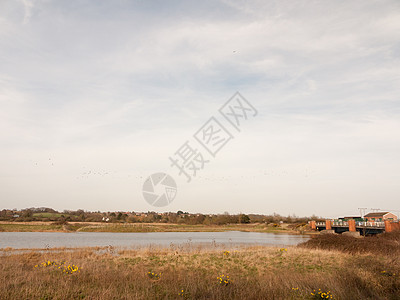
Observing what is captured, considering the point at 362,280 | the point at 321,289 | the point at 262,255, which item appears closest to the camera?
the point at 321,289

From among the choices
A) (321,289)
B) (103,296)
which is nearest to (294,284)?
(321,289)

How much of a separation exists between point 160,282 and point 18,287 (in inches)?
214

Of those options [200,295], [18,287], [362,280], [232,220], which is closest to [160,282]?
[200,295]

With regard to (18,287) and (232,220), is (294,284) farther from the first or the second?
(232,220)

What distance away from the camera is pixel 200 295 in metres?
11.1

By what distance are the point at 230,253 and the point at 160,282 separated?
13.2 m

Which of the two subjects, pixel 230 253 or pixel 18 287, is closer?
pixel 18 287

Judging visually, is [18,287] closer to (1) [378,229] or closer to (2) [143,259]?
(2) [143,259]

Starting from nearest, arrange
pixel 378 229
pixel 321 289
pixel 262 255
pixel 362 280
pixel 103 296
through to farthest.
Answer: pixel 103 296
pixel 321 289
pixel 362 280
pixel 262 255
pixel 378 229

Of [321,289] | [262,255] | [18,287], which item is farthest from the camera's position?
[262,255]

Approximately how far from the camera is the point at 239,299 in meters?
10.5

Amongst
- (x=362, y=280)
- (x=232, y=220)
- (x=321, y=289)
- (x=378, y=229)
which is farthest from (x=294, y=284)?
(x=232, y=220)

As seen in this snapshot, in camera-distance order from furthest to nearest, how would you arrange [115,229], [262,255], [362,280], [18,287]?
[115,229], [262,255], [362,280], [18,287]

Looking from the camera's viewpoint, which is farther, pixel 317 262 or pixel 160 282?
pixel 317 262
